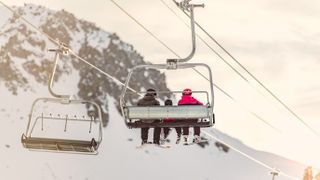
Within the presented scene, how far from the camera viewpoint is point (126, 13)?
42.9ft

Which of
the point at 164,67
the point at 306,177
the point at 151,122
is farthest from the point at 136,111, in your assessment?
the point at 306,177

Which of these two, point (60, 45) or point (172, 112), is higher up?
point (60, 45)

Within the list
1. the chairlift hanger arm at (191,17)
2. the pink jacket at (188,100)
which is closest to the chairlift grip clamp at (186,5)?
the chairlift hanger arm at (191,17)

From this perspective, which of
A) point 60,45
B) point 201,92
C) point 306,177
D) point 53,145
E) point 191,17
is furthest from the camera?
point 306,177

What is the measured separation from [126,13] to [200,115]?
245 centimetres

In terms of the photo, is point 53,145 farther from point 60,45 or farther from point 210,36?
point 210,36

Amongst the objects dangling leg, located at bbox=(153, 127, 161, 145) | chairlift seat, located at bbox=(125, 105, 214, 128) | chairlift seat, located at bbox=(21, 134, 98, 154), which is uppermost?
chairlift seat, located at bbox=(125, 105, 214, 128)

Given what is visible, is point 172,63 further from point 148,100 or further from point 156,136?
point 156,136

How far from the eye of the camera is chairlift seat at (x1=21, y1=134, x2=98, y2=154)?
1424 centimetres

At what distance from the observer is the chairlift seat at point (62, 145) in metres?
14.2

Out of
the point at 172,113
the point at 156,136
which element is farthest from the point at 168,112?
the point at 156,136

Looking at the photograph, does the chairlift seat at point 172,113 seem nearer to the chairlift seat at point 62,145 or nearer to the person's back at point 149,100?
the chairlift seat at point 62,145

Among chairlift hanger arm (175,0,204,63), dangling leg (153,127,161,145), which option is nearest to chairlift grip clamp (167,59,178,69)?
chairlift hanger arm (175,0,204,63)

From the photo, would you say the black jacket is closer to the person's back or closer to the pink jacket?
the person's back
